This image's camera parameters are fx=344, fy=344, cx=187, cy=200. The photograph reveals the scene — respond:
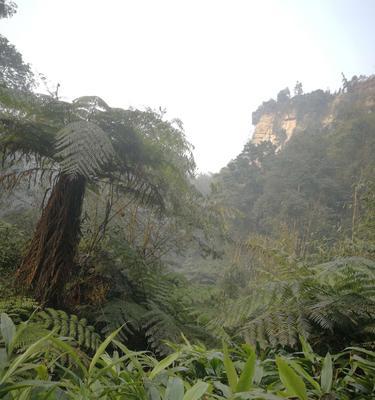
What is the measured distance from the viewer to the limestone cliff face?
38.8 m

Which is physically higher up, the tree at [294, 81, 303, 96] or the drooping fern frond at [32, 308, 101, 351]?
the tree at [294, 81, 303, 96]

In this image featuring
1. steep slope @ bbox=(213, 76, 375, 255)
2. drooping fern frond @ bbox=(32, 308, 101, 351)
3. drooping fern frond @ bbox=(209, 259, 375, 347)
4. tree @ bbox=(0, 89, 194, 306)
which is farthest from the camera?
steep slope @ bbox=(213, 76, 375, 255)

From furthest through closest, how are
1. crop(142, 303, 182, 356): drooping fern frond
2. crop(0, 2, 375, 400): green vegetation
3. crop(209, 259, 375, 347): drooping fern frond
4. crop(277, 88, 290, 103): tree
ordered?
crop(277, 88, 290, 103): tree → crop(142, 303, 182, 356): drooping fern frond → crop(209, 259, 375, 347): drooping fern frond → crop(0, 2, 375, 400): green vegetation

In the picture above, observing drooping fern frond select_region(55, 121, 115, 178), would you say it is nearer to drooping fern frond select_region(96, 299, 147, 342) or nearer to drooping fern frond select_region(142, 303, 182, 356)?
drooping fern frond select_region(96, 299, 147, 342)

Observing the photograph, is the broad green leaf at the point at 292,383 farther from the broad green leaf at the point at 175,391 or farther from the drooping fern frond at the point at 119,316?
the drooping fern frond at the point at 119,316

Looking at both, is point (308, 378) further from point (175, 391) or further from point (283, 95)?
point (283, 95)

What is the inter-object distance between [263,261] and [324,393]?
4832 millimetres

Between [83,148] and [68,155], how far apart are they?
0.28m

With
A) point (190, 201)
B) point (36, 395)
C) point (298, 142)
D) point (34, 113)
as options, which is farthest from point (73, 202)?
point (298, 142)

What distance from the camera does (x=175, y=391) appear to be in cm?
64

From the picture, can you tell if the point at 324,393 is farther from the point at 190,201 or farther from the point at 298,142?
the point at 298,142

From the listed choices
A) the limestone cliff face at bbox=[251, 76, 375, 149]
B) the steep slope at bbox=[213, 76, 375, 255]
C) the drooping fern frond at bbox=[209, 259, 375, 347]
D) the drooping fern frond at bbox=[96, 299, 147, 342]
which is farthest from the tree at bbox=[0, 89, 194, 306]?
the limestone cliff face at bbox=[251, 76, 375, 149]

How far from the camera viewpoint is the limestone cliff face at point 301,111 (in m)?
38.8

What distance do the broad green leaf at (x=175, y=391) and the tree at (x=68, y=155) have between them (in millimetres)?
1357
